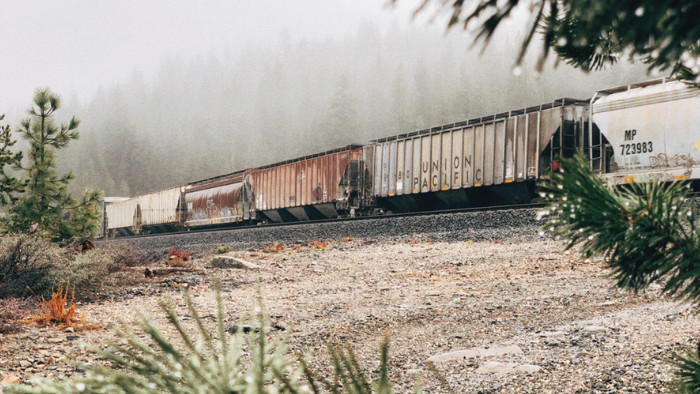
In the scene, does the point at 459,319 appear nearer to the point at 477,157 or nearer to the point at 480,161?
the point at 480,161

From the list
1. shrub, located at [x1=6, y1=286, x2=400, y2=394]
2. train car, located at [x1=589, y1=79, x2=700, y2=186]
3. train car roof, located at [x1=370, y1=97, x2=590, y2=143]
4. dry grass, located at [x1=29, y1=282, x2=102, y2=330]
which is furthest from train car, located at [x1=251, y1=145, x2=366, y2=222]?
shrub, located at [x1=6, y1=286, x2=400, y2=394]

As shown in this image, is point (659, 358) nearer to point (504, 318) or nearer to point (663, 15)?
point (504, 318)

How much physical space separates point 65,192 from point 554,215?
15900 millimetres

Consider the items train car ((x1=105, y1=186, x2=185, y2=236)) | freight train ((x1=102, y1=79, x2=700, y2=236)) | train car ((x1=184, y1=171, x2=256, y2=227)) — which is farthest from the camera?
train car ((x1=105, y1=186, x2=185, y2=236))

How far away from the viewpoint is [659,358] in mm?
4477

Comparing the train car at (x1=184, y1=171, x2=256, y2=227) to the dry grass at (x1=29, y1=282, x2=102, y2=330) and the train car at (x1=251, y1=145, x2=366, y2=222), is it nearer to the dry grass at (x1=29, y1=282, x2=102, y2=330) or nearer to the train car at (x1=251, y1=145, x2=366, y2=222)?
the train car at (x1=251, y1=145, x2=366, y2=222)

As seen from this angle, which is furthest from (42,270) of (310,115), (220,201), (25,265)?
(310,115)

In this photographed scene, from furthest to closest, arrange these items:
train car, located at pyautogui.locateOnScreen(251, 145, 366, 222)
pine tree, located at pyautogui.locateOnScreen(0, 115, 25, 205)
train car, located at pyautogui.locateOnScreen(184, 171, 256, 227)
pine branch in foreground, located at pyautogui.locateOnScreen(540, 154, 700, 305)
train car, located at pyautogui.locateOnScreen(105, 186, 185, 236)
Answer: train car, located at pyautogui.locateOnScreen(105, 186, 185, 236), train car, located at pyautogui.locateOnScreen(184, 171, 256, 227), train car, located at pyautogui.locateOnScreen(251, 145, 366, 222), pine tree, located at pyautogui.locateOnScreen(0, 115, 25, 205), pine branch in foreground, located at pyautogui.locateOnScreen(540, 154, 700, 305)

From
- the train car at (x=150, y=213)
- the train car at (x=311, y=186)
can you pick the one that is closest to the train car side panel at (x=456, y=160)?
the train car at (x=311, y=186)

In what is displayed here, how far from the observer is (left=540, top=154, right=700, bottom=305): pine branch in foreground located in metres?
1.11

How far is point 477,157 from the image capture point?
733 inches

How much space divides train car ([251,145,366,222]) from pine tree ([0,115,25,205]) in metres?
12.8

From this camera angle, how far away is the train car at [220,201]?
30781 mm

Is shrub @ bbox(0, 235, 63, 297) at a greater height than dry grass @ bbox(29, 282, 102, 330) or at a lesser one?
greater
